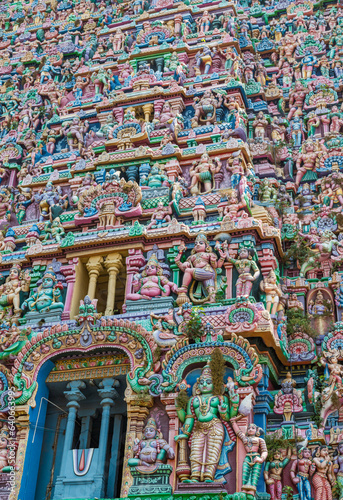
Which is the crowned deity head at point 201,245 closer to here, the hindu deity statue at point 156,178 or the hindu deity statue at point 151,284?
the hindu deity statue at point 151,284

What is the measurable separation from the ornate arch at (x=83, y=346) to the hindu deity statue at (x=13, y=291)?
69.6 inches

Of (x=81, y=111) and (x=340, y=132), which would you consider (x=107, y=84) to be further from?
(x=340, y=132)

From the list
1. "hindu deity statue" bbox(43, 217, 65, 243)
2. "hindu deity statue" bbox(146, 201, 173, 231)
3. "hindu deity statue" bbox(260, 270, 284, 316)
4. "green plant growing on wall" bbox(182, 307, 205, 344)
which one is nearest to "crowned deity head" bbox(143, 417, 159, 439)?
"green plant growing on wall" bbox(182, 307, 205, 344)

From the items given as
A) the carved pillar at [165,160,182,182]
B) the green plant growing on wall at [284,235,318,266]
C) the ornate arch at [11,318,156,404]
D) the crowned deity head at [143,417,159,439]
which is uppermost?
the carved pillar at [165,160,182,182]

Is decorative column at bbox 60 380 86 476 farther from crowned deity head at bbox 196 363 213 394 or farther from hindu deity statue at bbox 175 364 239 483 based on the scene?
crowned deity head at bbox 196 363 213 394

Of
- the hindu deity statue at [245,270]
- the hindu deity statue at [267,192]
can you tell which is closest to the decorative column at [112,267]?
the hindu deity statue at [245,270]

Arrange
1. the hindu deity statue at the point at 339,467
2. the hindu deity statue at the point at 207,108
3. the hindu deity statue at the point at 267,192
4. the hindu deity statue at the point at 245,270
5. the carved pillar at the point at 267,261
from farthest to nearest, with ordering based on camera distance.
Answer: the hindu deity statue at the point at 207,108, the hindu deity statue at the point at 267,192, the carved pillar at the point at 267,261, the hindu deity statue at the point at 245,270, the hindu deity statue at the point at 339,467

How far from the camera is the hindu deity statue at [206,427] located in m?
13.0

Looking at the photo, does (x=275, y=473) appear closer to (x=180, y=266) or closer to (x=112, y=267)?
(x=180, y=266)

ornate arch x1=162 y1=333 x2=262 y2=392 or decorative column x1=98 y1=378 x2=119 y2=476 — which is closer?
ornate arch x1=162 y1=333 x2=262 y2=392

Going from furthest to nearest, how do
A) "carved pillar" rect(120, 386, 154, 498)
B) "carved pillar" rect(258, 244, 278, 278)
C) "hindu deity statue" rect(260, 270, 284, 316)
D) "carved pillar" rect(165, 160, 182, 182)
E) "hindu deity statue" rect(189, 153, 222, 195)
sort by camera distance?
"carved pillar" rect(165, 160, 182, 182), "hindu deity statue" rect(189, 153, 222, 195), "carved pillar" rect(258, 244, 278, 278), "hindu deity statue" rect(260, 270, 284, 316), "carved pillar" rect(120, 386, 154, 498)

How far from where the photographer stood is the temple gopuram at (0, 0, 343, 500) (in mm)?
13602

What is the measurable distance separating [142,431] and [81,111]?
38.2 feet

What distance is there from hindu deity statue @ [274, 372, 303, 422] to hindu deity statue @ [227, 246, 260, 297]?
203 centimetres
